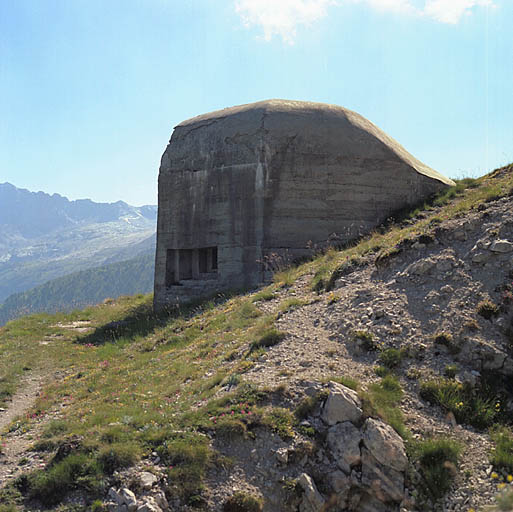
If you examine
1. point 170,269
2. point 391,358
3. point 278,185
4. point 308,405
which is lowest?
point 308,405

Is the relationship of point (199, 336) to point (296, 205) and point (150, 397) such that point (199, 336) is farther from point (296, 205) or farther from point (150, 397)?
point (296, 205)

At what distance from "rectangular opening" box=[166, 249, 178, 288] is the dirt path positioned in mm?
6569

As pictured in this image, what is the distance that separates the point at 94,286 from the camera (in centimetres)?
16250

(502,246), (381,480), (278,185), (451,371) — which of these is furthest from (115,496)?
(278,185)

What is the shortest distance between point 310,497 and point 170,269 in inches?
489

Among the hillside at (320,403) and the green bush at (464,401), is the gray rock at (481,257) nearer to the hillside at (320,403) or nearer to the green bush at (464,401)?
the hillside at (320,403)

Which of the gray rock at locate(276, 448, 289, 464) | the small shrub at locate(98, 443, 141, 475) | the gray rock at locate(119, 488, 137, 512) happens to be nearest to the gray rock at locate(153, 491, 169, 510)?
the gray rock at locate(119, 488, 137, 512)

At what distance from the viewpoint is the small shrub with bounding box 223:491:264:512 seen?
15.4 ft

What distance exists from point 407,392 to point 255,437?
2.23 metres

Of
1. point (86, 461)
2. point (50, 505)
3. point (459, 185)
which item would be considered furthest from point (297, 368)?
point (459, 185)

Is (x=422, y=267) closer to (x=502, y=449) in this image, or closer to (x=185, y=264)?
(x=502, y=449)

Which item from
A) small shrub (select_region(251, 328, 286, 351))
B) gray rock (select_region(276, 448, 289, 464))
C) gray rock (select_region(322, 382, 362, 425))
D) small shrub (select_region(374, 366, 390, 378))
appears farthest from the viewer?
small shrub (select_region(251, 328, 286, 351))

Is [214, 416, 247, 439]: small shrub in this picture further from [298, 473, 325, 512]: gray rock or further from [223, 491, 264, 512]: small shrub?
[298, 473, 325, 512]: gray rock

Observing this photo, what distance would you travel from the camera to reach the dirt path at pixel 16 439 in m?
5.68
